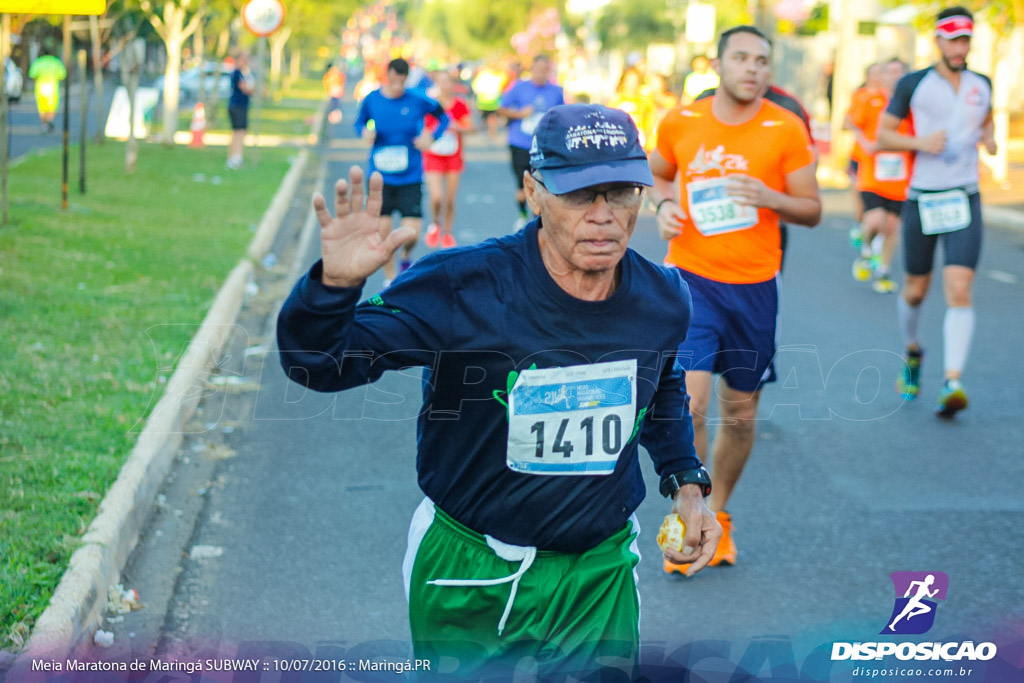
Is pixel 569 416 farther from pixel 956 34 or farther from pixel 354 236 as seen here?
pixel 956 34

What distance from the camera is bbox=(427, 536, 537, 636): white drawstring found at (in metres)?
2.87

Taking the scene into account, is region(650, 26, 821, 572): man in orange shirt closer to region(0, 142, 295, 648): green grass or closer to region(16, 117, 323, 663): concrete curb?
A: region(16, 117, 323, 663): concrete curb

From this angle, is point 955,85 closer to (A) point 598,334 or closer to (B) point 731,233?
(B) point 731,233

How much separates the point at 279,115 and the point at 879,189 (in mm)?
32893

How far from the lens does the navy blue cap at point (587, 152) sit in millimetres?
2742

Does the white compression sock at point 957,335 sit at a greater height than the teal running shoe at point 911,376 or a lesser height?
greater

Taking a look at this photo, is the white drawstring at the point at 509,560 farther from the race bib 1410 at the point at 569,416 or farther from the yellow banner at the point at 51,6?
the yellow banner at the point at 51,6

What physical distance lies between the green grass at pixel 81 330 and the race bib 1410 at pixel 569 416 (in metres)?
1.97

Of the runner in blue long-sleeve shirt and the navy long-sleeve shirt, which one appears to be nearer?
the navy long-sleeve shirt

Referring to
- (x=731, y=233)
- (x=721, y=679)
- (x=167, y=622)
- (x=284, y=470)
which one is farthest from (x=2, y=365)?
(x=721, y=679)

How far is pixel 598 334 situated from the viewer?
2855 mm

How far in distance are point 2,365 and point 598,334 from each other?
17.9ft

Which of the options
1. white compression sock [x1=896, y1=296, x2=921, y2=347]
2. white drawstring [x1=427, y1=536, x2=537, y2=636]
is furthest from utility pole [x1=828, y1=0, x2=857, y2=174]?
white drawstring [x1=427, y1=536, x2=537, y2=636]

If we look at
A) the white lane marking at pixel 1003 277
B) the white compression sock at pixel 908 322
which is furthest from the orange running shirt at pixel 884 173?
the white compression sock at pixel 908 322
